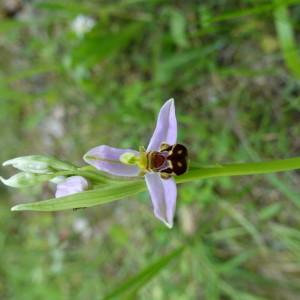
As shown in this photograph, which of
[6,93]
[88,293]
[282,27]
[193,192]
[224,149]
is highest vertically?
[6,93]

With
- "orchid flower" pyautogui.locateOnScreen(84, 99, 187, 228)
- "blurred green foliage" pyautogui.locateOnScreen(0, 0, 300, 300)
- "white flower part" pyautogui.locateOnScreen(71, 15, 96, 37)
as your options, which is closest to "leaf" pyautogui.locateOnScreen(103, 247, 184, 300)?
"orchid flower" pyautogui.locateOnScreen(84, 99, 187, 228)

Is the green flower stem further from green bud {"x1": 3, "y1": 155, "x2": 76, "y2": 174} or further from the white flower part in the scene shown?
the white flower part

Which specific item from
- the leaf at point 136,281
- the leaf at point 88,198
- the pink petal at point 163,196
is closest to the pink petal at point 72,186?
the leaf at point 88,198

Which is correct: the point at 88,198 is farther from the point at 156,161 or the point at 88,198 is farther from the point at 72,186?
the point at 156,161

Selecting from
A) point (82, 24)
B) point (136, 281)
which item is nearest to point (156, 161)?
point (136, 281)

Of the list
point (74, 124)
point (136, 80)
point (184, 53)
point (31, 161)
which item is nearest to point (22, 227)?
point (74, 124)

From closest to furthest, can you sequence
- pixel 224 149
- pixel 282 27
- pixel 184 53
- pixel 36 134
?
pixel 282 27 < pixel 224 149 < pixel 184 53 < pixel 36 134

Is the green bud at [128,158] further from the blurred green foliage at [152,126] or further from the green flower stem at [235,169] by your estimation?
the blurred green foliage at [152,126]

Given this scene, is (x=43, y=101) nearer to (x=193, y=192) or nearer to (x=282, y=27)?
(x=193, y=192)
